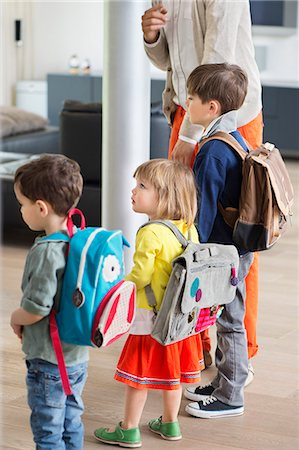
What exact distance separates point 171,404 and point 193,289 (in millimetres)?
422

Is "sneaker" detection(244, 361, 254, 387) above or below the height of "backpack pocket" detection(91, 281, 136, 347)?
below

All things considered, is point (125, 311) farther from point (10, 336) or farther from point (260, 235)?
point (10, 336)

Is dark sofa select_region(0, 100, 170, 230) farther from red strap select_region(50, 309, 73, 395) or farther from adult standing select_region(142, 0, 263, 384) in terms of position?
red strap select_region(50, 309, 73, 395)

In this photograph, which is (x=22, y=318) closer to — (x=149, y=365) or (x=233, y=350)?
(x=149, y=365)

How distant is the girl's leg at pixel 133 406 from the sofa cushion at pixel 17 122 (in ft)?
11.6

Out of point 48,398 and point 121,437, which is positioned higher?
point 48,398

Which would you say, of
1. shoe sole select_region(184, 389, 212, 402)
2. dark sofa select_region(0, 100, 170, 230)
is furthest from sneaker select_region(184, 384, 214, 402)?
dark sofa select_region(0, 100, 170, 230)

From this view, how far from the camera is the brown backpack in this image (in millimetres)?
2639

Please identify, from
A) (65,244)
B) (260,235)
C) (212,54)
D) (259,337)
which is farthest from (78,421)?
(259,337)

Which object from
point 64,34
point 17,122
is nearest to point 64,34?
point 64,34

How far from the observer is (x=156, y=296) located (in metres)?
2.50

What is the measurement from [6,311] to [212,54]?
166 cm

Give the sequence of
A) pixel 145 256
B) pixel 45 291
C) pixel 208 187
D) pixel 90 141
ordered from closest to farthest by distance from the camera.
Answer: pixel 45 291 < pixel 145 256 < pixel 208 187 < pixel 90 141

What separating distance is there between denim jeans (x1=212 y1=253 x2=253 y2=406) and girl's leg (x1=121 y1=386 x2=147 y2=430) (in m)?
0.39
